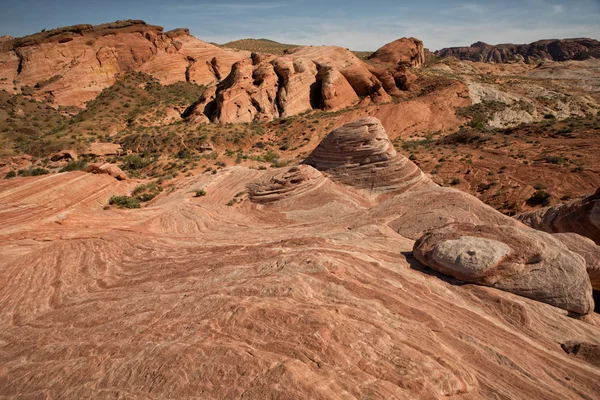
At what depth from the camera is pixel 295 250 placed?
754cm

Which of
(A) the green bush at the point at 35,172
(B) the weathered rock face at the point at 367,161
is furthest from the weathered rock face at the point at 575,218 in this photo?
(A) the green bush at the point at 35,172

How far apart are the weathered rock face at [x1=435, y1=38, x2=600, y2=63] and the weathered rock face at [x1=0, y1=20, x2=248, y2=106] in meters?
117

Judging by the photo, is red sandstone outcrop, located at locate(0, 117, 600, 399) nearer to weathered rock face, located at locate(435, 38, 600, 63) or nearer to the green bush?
the green bush

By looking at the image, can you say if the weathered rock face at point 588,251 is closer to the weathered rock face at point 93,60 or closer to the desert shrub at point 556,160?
the desert shrub at point 556,160

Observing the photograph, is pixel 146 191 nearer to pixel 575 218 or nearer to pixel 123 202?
pixel 123 202

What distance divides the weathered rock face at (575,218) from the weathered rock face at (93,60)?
49678 mm

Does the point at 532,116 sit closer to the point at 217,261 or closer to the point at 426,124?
the point at 426,124

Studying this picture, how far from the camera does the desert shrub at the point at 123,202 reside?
50.0 ft

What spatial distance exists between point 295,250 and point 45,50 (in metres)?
60.2

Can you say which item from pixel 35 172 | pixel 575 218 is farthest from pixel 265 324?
pixel 35 172

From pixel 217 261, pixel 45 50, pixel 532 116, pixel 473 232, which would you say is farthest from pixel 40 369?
pixel 45 50

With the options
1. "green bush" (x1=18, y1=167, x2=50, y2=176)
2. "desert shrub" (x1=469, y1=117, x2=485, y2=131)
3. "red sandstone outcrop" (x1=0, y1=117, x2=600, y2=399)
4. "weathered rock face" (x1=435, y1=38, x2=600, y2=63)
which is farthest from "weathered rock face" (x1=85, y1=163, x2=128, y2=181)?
"weathered rock face" (x1=435, y1=38, x2=600, y2=63)

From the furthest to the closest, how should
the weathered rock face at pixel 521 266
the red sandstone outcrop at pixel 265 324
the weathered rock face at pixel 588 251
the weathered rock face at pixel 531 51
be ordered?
the weathered rock face at pixel 531 51 < the weathered rock face at pixel 588 251 < the weathered rock face at pixel 521 266 < the red sandstone outcrop at pixel 265 324

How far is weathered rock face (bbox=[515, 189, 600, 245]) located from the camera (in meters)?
10.6
